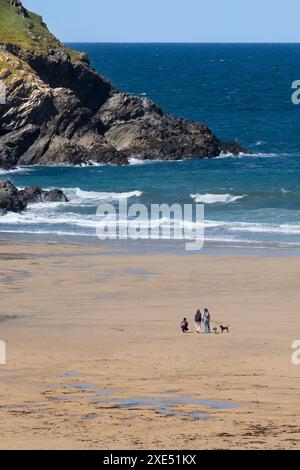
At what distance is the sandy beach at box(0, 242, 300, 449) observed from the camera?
24312 millimetres

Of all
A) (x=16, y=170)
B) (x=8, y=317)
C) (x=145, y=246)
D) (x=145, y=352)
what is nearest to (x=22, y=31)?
(x=16, y=170)

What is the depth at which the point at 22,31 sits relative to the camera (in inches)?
3194

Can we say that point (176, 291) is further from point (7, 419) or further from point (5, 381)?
point (7, 419)

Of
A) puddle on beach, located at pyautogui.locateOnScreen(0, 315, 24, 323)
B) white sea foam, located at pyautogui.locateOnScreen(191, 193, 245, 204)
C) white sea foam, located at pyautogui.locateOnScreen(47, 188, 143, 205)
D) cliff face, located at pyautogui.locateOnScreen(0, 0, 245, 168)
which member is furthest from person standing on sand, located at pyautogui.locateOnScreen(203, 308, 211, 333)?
cliff face, located at pyautogui.locateOnScreen(0, 0, 245, 168)

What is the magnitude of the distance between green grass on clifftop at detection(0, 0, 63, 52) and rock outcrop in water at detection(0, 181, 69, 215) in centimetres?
1812

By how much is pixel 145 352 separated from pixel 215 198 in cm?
3457

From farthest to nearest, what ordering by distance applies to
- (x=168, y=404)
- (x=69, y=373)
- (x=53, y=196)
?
(x=53, y=196)
(x=69, y=373)
(x=168, y=404)

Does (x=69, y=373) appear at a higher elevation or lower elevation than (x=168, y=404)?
higher

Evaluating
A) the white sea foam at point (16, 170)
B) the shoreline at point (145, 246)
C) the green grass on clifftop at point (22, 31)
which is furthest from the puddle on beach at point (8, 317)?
the green grass on clifftop at point (22, 31)

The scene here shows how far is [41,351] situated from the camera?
31688 mm

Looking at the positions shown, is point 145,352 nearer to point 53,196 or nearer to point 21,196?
point 21,196

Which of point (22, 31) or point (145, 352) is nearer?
point (145, 352)

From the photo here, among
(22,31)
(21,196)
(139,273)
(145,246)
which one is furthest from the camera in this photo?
(22,31)

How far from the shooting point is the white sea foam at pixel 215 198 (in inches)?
2544
